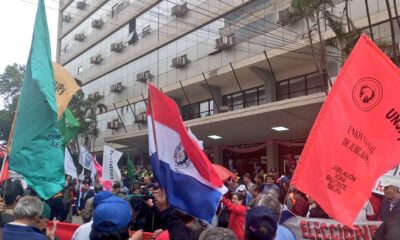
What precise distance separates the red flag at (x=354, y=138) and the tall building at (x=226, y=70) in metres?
8.73

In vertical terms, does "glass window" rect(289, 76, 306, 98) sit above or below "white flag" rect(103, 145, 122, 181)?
above

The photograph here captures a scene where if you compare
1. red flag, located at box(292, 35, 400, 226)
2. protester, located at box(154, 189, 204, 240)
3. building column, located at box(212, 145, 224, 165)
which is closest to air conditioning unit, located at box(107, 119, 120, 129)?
building column, located at box(212, 145, 224, 165)

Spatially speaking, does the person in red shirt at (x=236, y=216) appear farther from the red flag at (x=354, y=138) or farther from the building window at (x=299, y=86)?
the building window at (x=299, y=86)

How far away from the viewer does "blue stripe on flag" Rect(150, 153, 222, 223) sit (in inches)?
151

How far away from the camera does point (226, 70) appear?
20.0 m

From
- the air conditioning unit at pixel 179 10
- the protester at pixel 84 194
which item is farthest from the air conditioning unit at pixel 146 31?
the protester at pixel 84 194

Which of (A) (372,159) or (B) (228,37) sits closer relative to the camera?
(A) (372,159)

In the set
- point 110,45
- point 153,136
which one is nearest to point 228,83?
point 110,45

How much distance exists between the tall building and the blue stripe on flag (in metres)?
9.49

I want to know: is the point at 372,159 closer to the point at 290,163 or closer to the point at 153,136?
the point at 153,136

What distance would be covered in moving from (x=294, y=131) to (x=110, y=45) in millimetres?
18731

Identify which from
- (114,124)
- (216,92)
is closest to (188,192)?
(216,92)

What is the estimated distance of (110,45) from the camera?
104 ft

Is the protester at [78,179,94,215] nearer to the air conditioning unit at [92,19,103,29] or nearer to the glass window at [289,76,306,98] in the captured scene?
the glass window at [289,76,306,98]
